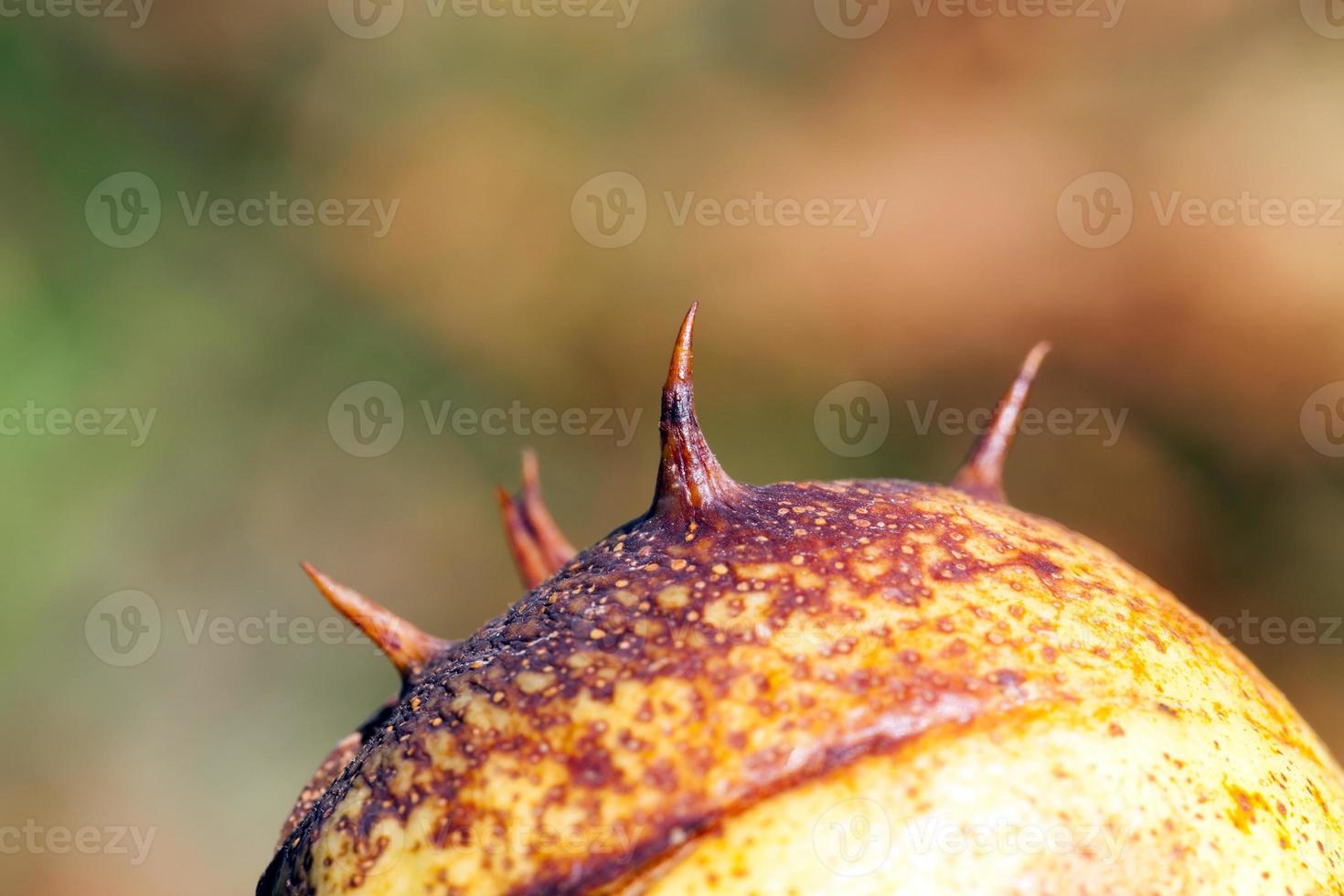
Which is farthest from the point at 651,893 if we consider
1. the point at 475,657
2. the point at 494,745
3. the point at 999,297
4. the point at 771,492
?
the point at 999,297

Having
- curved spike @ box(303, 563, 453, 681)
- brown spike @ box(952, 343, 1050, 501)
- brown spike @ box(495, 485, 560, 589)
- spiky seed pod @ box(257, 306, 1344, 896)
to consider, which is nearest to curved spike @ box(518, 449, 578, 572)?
brown spike @ box(495, 485, 560, 589)

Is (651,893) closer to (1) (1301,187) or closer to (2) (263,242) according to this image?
(1) (1301,187)

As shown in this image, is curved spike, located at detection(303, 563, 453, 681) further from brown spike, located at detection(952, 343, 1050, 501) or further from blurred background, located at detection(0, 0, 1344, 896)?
blurred background, located at detection(0, 0, 1344, 896)

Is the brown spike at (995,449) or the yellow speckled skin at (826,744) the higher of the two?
the brown spike at (995,449)

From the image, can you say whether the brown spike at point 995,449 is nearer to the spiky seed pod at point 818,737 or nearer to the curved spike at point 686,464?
the spiky seed pod at point 818,737

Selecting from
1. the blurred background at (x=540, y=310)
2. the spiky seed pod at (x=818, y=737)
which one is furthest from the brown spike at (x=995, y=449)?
the blurred background at (x=540, y=310)

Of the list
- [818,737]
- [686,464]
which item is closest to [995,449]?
[686,464]
